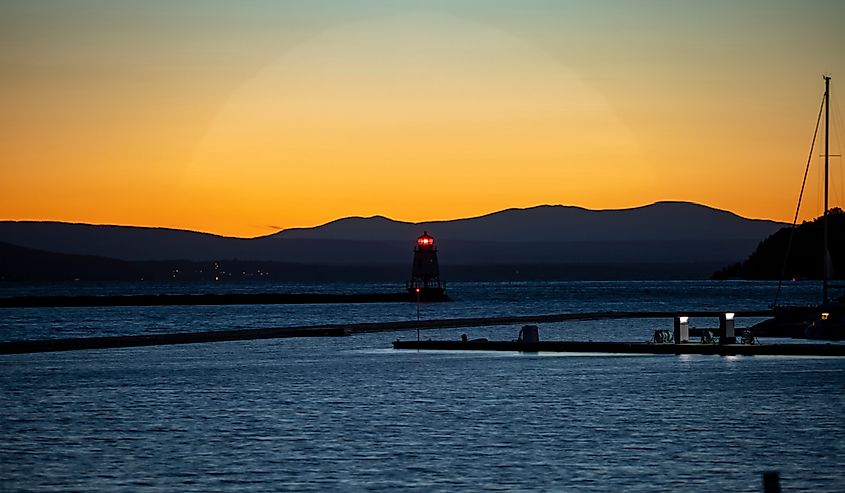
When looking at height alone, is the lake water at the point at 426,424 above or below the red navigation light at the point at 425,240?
below

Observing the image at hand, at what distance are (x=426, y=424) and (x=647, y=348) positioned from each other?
24221 millimetres

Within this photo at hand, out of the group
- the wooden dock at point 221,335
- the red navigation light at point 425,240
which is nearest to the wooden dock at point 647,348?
the wooden dock at point 221,335

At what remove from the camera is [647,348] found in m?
54.3

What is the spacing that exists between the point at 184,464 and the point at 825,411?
1693 centimetres

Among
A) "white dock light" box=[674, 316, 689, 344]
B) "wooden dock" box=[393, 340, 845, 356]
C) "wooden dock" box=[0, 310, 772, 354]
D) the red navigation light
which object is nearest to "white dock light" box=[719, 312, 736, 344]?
"wooden dock" box=[393, 340, 845, 356]

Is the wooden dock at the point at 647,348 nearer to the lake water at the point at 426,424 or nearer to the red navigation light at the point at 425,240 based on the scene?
the lake water at the point at 426,424

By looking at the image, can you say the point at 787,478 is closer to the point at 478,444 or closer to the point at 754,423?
the point at 478,444

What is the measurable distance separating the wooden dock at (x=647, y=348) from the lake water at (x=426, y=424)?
0.49 metres

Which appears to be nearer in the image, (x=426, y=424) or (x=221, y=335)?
(x=426, y=424)

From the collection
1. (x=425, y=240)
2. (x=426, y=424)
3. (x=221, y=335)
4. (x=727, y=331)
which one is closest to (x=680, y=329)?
(x=727, y=331)

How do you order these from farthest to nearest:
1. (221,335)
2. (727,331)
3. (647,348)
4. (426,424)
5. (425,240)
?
1. (425,240)
2. (221,335)
3. (727,331)
4. (647,348)
5. (426,424)

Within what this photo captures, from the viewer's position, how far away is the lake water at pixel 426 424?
2342 cm

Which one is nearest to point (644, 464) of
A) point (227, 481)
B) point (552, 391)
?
point (227, 481)

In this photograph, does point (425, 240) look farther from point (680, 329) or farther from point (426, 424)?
point (426, 424)
